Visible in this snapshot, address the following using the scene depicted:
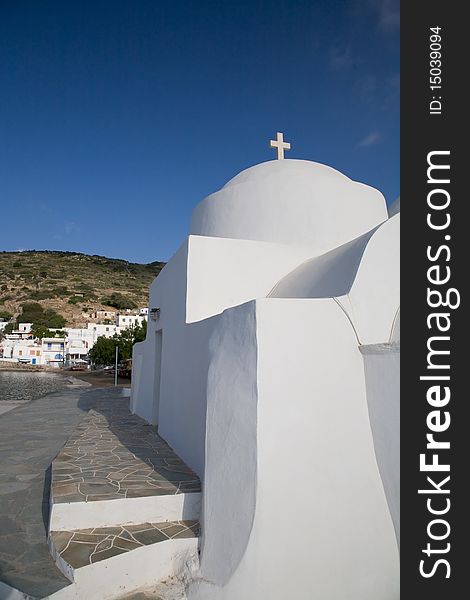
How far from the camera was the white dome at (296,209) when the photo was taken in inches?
289

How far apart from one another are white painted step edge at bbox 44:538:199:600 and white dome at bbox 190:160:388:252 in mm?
4958

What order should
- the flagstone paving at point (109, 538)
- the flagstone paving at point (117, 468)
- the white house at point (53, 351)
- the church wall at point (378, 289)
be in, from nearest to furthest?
the flagstone paving at point (109, 538) < the church wall at point (378, 289) < the flagstone paving at point (117, 468) < the white house at point (53, 351)

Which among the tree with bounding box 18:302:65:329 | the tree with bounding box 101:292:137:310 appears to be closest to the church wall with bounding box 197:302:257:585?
the tree with bounding box 18:302:65:329

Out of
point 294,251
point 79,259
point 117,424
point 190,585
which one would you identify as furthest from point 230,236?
point 79,259

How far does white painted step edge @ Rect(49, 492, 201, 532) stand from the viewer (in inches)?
157

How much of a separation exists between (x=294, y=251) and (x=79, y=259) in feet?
322

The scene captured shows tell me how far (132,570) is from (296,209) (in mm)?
5831

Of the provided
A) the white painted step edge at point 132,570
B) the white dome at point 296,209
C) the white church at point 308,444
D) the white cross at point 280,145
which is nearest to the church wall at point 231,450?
the white church at point 308,444

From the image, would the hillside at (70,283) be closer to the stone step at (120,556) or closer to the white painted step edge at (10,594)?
the stone step at (120,556)

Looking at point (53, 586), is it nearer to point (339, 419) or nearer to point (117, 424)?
point (339, 419)

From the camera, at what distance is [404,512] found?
117 inches

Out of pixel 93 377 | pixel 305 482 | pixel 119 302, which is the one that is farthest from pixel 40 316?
pixel 305 482

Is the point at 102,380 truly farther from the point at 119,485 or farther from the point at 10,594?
the point at 10,594

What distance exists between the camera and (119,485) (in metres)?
4.55
